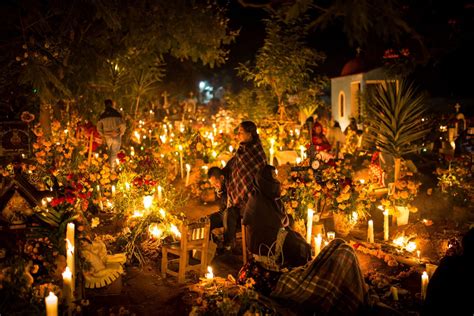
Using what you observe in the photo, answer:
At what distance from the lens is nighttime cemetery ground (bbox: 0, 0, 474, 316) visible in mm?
5141

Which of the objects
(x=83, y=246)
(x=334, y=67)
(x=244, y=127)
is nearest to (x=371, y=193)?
(x=244, y=127)

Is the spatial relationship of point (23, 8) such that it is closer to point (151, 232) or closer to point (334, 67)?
point (151, 232)

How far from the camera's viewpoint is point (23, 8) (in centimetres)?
888

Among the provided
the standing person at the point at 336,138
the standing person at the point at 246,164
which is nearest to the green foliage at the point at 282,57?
the standing person at the point at 336,138

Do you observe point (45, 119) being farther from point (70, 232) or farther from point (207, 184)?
point (70, 232)

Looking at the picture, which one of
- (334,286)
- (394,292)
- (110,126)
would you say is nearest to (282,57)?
(110,126)

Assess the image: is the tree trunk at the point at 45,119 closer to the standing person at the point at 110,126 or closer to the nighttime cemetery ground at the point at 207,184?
the nighttime cemetery ground at the point at 207,184

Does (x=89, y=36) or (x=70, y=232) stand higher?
(x=89, y=36)

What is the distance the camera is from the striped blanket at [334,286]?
16.5ft

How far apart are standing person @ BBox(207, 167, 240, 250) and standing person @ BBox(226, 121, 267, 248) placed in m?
0.12

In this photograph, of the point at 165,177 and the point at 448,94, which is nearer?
the point at 165,177

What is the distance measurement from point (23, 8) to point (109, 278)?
17.5ft

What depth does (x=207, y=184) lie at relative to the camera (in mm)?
10727

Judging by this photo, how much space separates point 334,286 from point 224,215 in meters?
2.44
